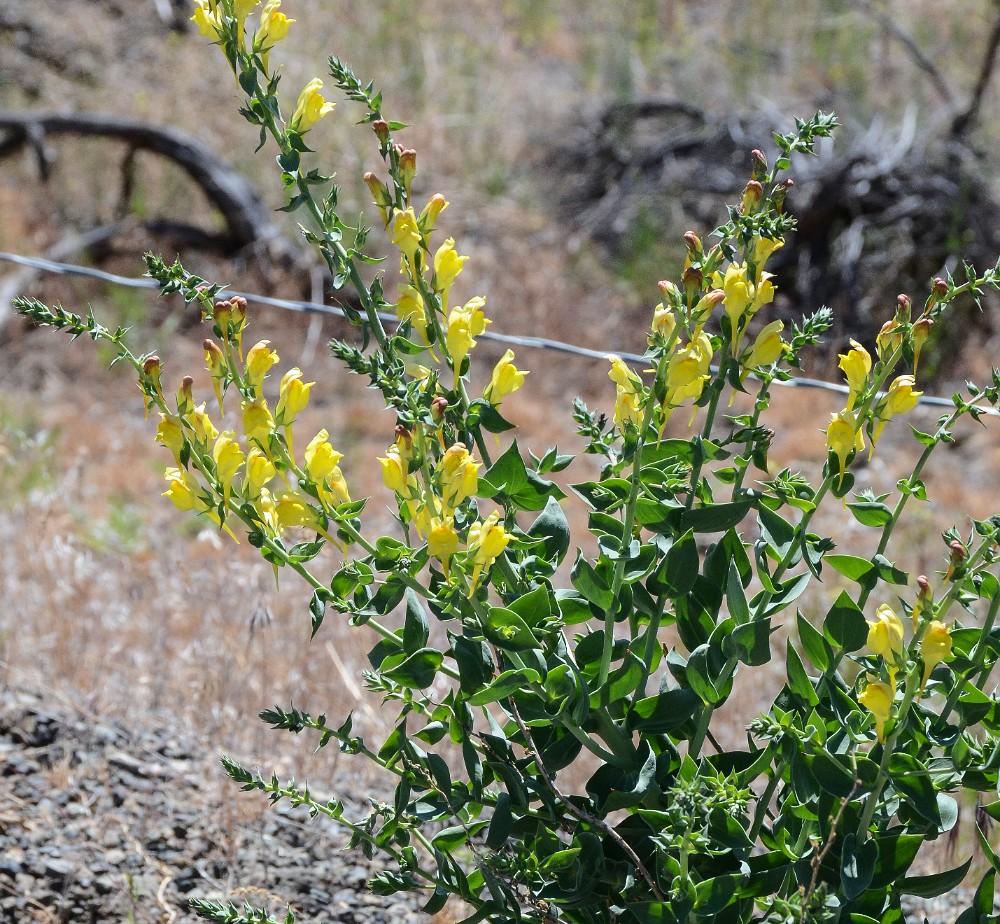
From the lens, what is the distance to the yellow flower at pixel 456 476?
1174 mm

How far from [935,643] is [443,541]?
0.51m

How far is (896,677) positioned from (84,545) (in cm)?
332

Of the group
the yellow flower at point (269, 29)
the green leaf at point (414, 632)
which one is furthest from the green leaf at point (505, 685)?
the yellow flower at point (269, 29)

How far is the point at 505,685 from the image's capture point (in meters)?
1.21

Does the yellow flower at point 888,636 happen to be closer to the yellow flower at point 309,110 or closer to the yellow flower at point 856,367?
the yellow flower at point 856,367

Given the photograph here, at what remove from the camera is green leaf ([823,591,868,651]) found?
1279mm

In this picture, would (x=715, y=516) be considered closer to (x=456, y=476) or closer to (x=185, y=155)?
(x=456, y=476)

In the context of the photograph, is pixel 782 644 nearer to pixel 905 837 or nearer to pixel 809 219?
pixel 905 837

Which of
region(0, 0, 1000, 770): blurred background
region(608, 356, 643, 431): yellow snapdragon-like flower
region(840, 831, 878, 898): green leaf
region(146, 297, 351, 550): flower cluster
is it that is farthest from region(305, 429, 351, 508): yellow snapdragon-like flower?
region(0, 0, 1000, 770): blurred background

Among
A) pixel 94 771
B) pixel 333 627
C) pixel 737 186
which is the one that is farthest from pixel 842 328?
pixel 94 771

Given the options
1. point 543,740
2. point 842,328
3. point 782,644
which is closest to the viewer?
point 543,740

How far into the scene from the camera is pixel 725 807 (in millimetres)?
1210

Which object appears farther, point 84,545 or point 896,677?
point 84,545

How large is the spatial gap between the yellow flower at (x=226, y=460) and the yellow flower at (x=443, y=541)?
260 mm
